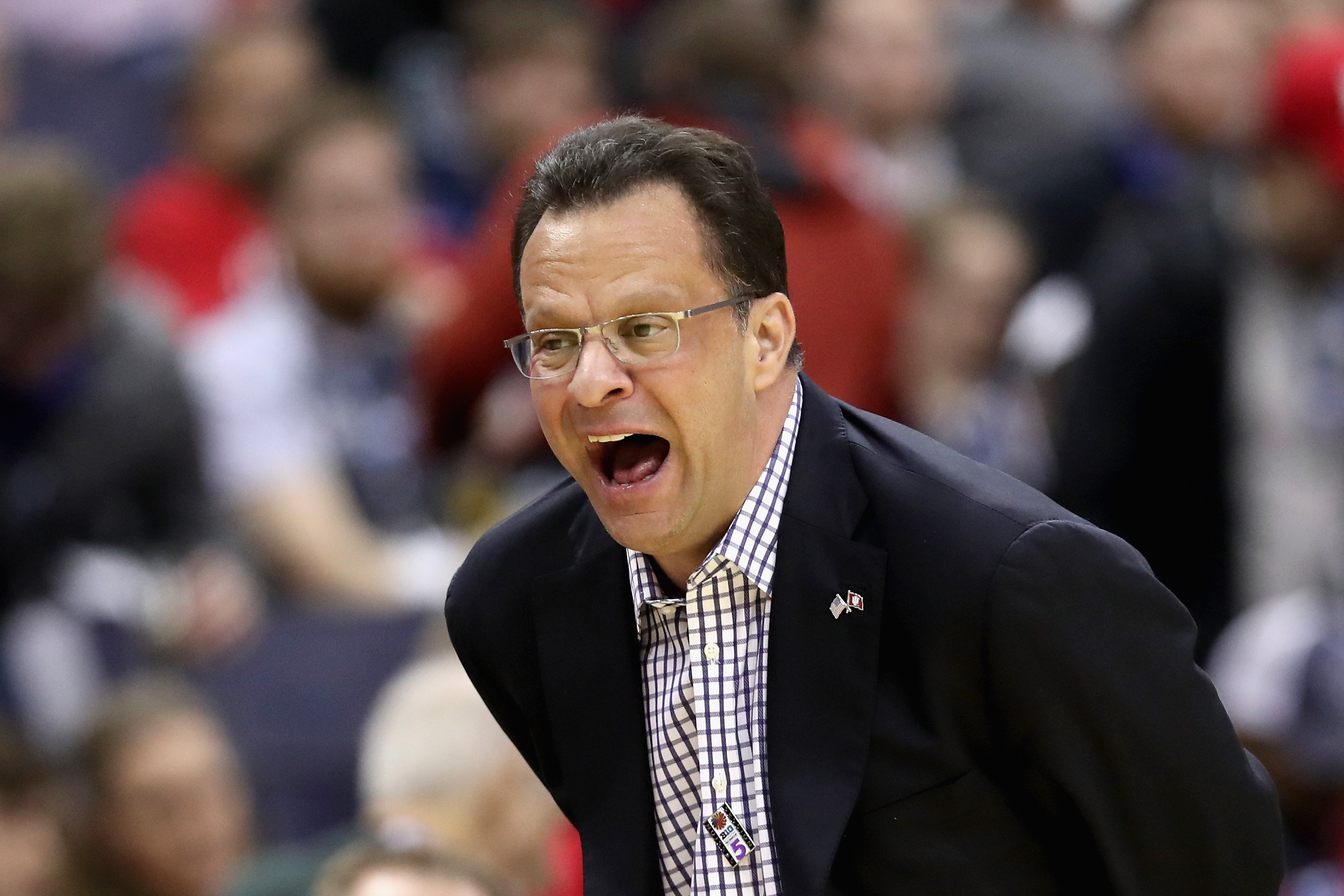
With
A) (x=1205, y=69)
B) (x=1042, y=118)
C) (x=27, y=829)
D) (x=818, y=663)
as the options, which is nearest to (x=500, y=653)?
(x=818, y=663)

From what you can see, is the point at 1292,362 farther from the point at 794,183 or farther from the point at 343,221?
the point at 343,221

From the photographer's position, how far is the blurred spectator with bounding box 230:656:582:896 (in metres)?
3.81

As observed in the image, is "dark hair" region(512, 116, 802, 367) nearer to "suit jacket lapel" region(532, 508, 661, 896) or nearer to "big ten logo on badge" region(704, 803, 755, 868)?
"suit jacket lapel" region(532, 508, 661, 896)

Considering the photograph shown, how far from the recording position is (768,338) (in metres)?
2.07

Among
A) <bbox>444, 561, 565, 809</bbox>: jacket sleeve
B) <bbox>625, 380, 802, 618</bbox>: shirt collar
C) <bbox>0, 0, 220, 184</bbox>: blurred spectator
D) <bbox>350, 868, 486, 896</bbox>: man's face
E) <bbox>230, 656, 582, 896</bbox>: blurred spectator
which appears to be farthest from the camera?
<bbox>0, 0, 220, 184</bbox>: blurred spectator

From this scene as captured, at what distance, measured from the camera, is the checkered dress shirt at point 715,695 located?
6.70 ft

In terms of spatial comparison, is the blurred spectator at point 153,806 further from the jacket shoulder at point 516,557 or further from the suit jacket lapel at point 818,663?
the suit jacket lapel at point 818,663

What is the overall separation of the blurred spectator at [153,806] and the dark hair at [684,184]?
9.36ft

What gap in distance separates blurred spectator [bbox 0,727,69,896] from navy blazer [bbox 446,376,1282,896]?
2608mm

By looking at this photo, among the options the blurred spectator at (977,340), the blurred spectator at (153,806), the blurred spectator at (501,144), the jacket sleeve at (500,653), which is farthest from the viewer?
the blurred spectator at (977,340)

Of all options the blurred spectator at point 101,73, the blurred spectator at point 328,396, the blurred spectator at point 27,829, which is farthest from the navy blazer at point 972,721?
the blurred spectator at point 101,73

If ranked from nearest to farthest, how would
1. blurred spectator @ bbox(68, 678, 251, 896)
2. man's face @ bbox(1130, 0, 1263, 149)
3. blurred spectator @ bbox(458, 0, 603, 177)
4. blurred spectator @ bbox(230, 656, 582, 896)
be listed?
blurred spectator @ bbox(230, 656, 582, 896)
blurred spectator @ bbox(68, 678, 251, 896)
man's face @ bbox(1130, 0, 1263, 149)
blurred spectator @ bbox(458, 0, 603, 177)

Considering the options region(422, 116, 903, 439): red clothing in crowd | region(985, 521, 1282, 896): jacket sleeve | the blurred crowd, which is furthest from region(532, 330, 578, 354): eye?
region(422, 116, 903, 439): red clothing in crowd

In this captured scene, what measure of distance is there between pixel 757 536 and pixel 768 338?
0.70 feet
